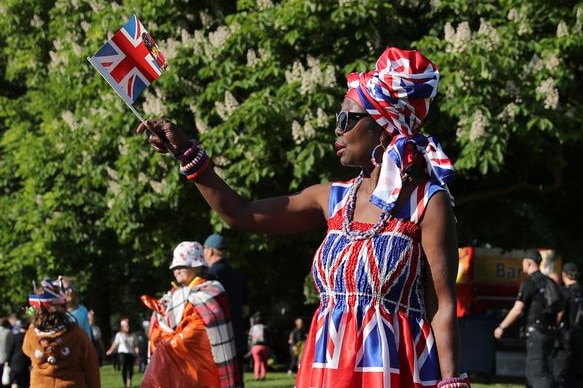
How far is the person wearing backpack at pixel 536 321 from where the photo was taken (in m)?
12.8

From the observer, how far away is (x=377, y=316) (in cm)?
429

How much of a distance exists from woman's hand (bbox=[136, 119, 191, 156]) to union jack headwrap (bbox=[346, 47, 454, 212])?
0.63 m

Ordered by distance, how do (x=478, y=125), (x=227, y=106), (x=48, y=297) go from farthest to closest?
(x=227, y=106), (x=478, y=125), (x=48, y=297)

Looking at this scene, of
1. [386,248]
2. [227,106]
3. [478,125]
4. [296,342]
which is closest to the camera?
[386,248]

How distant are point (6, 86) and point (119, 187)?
11946 millimetres

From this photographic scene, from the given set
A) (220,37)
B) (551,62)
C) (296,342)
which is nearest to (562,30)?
(551,62)

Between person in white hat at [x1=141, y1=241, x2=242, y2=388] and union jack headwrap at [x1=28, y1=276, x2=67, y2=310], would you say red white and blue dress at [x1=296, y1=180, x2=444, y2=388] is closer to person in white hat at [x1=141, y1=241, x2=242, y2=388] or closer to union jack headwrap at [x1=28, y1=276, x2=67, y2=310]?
person in white hat at [x1=141, y1=241, x2=242, y2=388]

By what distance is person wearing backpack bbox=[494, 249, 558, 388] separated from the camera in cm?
1280

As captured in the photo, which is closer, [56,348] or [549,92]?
[56,348]

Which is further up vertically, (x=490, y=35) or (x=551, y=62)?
(x=490, y=35)

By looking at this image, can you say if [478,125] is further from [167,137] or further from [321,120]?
[167,137]

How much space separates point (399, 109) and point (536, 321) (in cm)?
894

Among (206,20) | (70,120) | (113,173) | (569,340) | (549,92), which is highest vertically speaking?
(206,20)

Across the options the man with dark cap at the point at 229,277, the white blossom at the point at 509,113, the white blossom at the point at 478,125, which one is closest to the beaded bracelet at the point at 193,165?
the man with dark cap at the point at 229,277
